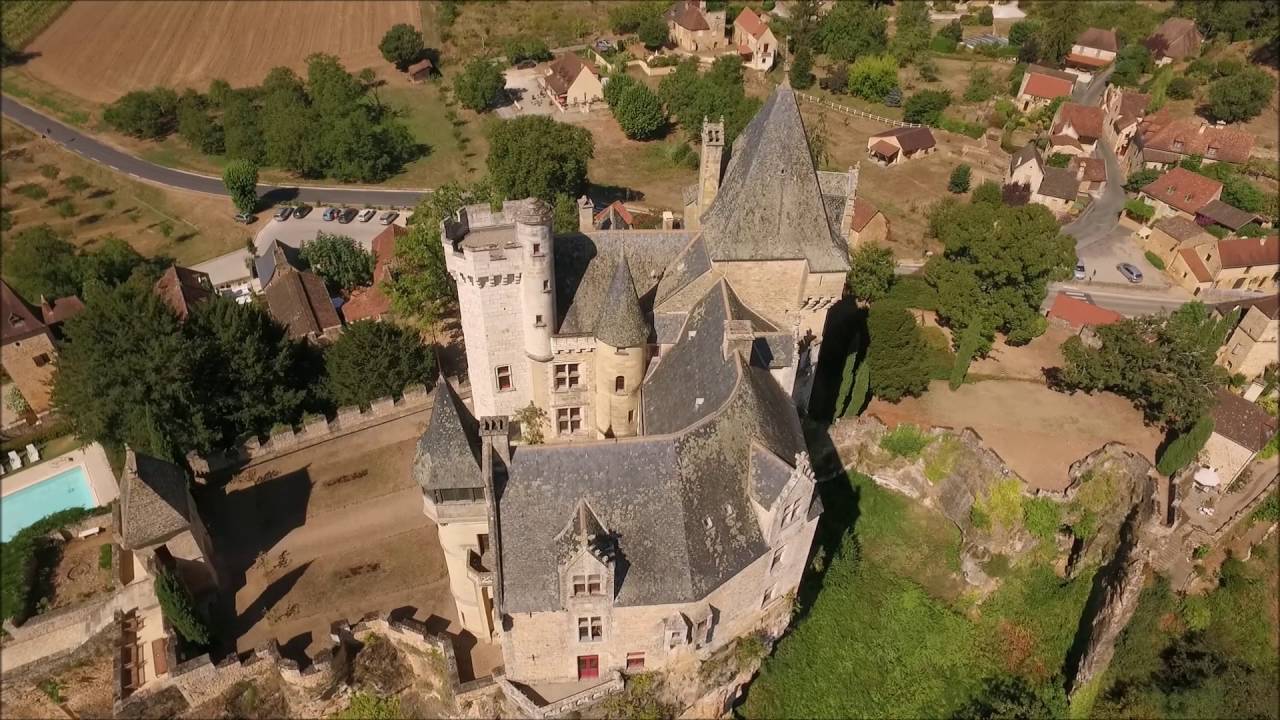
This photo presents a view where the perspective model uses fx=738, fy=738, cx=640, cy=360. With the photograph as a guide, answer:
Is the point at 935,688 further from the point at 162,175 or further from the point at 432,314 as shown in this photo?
the point at 162,175

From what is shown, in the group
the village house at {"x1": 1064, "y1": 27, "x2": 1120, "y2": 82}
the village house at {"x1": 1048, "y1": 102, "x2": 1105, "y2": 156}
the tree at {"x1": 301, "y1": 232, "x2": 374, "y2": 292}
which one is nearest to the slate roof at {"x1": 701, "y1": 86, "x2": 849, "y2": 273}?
the tree at {"x1": 301, "y1": 232, "x2": 374, "y2": 292}

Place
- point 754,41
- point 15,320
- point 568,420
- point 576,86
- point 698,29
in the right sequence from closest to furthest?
point 568,420 < point 15,320 < point 576,86 < point 754,41 < point 698,29

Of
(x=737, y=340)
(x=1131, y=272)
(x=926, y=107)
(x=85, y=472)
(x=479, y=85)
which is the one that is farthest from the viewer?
(x=479, y=85)

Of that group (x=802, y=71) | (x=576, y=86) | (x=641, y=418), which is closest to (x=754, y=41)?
(x=802, y=71)

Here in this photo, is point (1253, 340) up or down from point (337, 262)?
up

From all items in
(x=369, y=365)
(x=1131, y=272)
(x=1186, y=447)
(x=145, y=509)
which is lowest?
(x=1131, y=272)

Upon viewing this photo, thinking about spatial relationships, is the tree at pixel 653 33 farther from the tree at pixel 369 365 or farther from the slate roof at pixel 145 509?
the slate roof at pixel 145 509

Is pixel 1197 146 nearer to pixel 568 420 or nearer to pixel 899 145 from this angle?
pixel 899 145

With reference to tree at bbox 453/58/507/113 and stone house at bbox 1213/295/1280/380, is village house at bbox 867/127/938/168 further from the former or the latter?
tree at bbox 453/58/507/113
